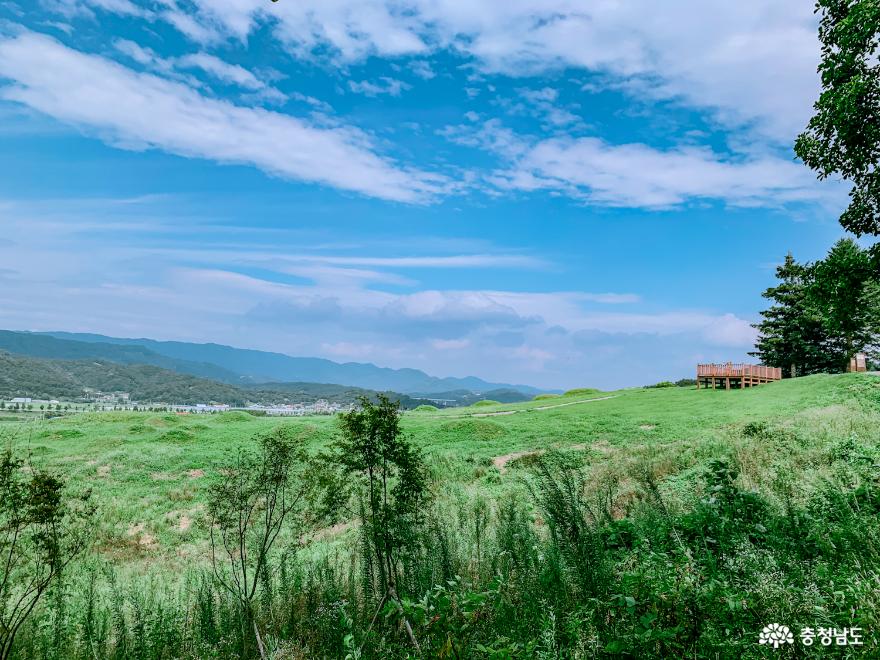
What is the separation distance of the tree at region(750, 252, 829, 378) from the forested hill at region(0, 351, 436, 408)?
127 meters

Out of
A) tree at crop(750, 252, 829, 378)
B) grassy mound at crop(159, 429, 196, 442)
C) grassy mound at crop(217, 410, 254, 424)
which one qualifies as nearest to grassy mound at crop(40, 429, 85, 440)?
grassy mound at crop(159, 429, 196, 442)

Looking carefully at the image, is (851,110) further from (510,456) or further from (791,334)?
(791,334)

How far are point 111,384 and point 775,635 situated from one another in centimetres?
21398

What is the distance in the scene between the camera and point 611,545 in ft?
22.1

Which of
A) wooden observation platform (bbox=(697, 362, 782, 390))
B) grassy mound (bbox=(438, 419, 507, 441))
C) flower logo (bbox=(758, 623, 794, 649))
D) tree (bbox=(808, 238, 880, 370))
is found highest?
tree (bbox=(808, 238, 880, 370))

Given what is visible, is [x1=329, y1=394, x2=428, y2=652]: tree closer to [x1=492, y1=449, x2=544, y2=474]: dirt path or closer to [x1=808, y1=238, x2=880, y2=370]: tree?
[x1=808, y1=238, x2=880, y2=370]: tree

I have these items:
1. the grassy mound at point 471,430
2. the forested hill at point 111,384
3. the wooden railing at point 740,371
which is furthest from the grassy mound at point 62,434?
the forested hill at point 111,384

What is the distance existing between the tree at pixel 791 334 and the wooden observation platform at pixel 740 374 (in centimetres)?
897

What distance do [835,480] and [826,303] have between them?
9.77 ft

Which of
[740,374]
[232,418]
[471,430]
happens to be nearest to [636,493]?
[471,430]

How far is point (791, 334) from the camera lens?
42.7 metres

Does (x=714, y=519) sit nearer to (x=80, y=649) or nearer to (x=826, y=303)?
(x=826, y=303)

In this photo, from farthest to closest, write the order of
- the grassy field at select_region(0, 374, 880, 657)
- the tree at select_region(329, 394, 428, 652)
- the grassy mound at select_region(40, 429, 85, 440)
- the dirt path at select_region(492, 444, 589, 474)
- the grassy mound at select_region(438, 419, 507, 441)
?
the grassy mound at select_region(40, 429, 85, 440) → the grassy mound at select_region(438, 419, 507, 441) → the dirt path at select_region(492, 444, 589, 474) → the tree at select_region(329, 394, 428, 652) → the grassy field at select_region(0, 374, 880, 657)

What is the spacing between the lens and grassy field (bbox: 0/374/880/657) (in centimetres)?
351
